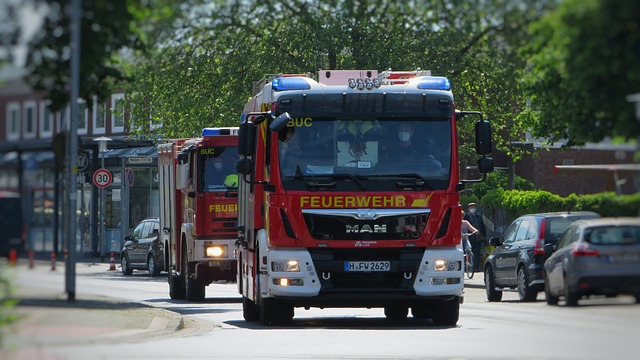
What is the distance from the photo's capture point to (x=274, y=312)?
1919 cm

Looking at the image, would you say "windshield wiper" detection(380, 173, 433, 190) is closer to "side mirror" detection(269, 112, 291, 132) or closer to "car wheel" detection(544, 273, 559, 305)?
"side mirror" detection(269, 112, 291, 132)

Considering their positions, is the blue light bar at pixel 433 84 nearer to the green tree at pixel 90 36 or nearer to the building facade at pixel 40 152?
the building facade at pixel 40 152

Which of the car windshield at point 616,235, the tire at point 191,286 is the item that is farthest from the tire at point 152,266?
the car windshield at point 616,235

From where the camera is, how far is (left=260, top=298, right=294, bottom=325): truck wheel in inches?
746

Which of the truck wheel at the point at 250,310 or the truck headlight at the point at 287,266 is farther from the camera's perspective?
the truck wheel at the point at 250,310

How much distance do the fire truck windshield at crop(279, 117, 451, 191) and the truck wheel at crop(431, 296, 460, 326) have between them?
1820mm

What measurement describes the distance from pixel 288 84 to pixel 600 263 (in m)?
11.6

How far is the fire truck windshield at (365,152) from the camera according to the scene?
57.9ft

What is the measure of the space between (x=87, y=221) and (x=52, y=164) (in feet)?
7.41

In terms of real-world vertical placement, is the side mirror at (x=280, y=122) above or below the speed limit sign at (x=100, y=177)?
above

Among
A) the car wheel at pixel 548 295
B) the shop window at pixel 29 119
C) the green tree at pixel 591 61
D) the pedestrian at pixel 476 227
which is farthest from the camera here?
the pedestrian at pixel 476 227

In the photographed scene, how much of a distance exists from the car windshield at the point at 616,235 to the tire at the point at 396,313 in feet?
46.0

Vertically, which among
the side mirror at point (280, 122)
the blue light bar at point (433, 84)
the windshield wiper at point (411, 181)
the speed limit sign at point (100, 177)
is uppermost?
the blue light bar at point (433, 84)

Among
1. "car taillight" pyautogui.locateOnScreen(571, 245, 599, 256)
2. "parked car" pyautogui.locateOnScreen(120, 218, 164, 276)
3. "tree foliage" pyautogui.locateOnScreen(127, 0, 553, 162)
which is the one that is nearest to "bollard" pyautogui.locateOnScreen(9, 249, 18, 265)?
"tree foliage" pyautogui.locateOnScreen(127, 0, 553, 162)
